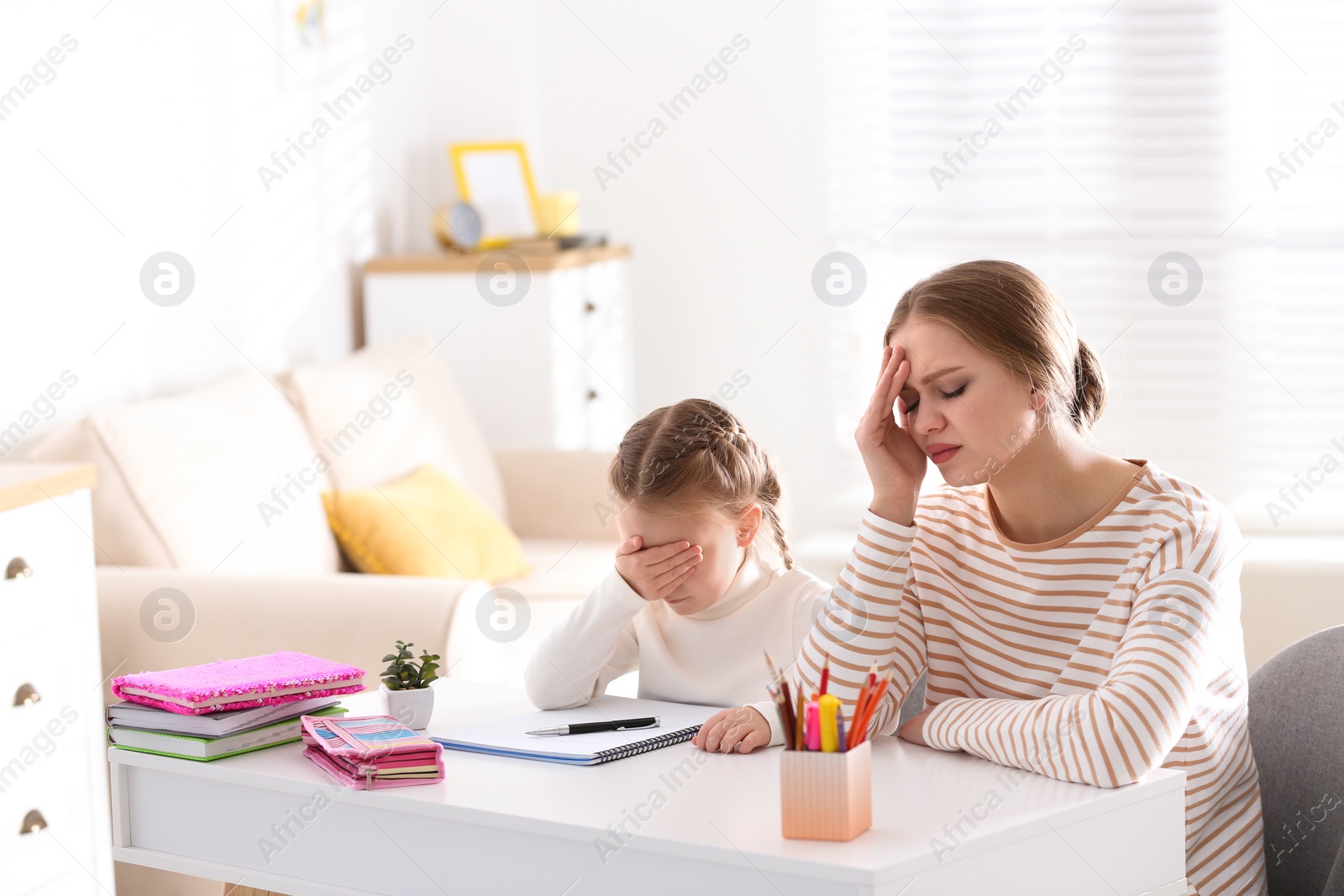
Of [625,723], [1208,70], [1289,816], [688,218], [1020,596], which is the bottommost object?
[1289,816]

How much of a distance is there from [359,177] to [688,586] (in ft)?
8.52

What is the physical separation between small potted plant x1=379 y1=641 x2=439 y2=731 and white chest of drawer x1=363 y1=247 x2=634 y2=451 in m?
2.33

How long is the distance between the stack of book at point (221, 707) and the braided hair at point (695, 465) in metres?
0.39

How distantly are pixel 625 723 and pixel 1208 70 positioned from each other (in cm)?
327

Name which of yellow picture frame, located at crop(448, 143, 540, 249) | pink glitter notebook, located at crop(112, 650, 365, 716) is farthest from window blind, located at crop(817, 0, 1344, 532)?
pink glitter notebook, located at crop(112, 650, 365, 716)

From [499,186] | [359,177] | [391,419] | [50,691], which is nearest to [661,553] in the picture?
[50,691]

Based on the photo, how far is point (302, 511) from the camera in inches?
116

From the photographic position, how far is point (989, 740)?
1236 millimetres

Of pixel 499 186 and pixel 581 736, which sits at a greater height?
pixel 499 186

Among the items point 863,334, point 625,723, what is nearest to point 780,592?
point 625,723

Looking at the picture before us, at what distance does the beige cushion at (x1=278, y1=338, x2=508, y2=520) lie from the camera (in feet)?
10.4

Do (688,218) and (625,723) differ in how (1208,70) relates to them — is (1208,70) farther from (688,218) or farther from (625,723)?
(625,723)

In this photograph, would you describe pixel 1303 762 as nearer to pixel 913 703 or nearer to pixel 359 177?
pixel 913 703

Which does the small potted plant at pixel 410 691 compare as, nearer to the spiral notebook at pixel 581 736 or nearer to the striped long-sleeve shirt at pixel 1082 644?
the spiral notebook at pixel 581 736
